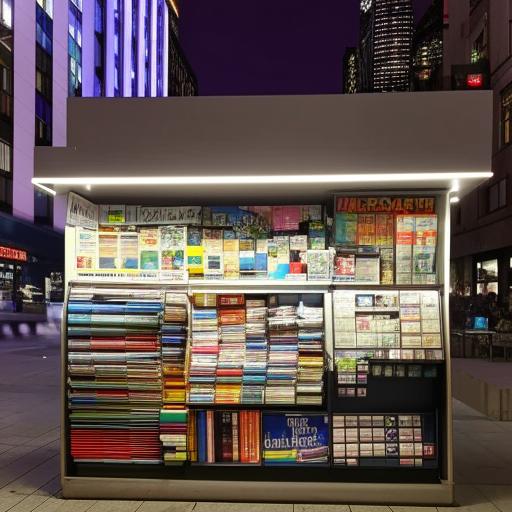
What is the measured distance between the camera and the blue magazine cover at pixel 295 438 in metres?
4.86

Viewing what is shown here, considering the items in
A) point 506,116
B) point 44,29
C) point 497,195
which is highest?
point 44,29

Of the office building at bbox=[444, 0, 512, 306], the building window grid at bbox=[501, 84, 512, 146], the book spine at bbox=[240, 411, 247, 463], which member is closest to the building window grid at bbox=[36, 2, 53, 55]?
the office building at bbox=[444, 0, 512, 306]

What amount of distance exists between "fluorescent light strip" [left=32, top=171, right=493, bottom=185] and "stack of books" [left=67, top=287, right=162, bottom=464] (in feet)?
3.42

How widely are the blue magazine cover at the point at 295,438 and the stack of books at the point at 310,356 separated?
23cm

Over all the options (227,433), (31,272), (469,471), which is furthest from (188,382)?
(31,272)

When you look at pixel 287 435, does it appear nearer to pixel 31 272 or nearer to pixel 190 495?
pixel 190 495

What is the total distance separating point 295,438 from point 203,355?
3.70 feet

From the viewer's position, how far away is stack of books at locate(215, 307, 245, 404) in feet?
15.9

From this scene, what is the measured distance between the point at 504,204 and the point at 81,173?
103 feet

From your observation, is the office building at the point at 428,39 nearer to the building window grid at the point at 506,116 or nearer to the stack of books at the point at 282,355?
the building window grid at the point at 506,116

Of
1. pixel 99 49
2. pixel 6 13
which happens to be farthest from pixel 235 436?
pixel 99 49

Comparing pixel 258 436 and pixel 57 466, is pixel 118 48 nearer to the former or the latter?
pixel 57 466

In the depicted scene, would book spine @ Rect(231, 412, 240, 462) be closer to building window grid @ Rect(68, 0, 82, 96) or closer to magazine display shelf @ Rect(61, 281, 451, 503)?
magazine display shelf @ Rect(61, 281, 451, 503)

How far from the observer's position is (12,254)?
37094mm
